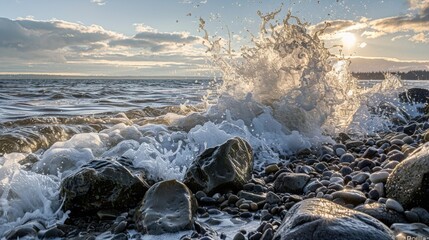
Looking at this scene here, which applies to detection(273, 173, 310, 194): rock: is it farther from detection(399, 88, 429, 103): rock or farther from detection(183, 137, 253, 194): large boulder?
detection(399, 88, 429, 103): rock

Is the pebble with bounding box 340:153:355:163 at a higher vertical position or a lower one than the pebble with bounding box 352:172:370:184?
lower

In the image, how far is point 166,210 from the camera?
364 cm

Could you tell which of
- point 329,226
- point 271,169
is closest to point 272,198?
point 271,169

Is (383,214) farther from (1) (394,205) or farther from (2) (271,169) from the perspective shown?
(2) (271,169)

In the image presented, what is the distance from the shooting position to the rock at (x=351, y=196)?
3.71m

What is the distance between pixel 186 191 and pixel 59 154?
2579mm

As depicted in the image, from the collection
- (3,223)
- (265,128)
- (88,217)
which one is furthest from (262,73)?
(3,223)

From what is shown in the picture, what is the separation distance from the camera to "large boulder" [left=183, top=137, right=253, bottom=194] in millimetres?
4602

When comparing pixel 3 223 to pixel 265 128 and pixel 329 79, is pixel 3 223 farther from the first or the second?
pixel 329 79

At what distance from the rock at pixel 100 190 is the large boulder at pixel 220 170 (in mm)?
682

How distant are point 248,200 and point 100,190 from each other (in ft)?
5.53

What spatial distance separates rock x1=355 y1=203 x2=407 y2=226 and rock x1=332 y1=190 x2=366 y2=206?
30 cm

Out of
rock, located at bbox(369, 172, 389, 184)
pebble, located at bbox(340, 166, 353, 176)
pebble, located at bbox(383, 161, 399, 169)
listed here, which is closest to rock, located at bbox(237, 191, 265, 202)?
rock, located at bbox(369, 172, 389, 184)

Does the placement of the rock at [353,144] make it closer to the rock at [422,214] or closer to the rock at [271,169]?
the rock at [271,169]
